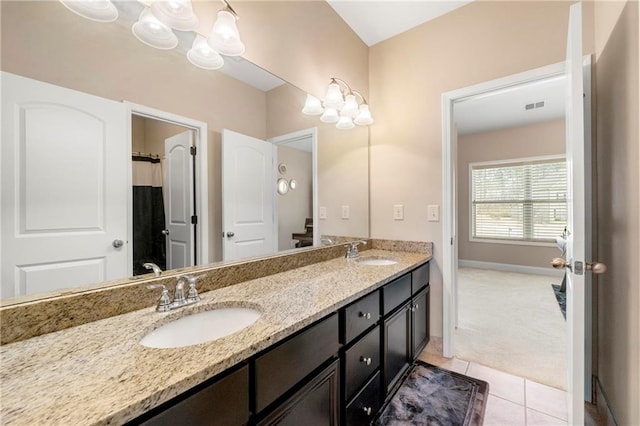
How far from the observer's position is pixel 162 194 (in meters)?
1.15

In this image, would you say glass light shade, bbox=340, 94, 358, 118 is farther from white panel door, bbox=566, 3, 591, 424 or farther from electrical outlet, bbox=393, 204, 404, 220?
white panel door, bbox=566, 3, 591, 424

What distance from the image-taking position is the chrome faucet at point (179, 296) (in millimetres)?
1005

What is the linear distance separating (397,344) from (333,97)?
1.74 metres

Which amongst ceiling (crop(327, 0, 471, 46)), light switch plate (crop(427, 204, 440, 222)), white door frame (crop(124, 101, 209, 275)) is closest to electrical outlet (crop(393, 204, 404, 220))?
light switch plate (crop(427, 204, 440, 222))

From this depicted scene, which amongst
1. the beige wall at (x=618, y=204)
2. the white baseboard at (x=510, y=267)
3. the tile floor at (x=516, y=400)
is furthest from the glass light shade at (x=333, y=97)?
the white baseboard at (x=510, y=267)

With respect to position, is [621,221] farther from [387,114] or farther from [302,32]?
[302,32]

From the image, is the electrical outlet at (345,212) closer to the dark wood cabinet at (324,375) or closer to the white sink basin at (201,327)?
the dark wood cabinet at (324,375)

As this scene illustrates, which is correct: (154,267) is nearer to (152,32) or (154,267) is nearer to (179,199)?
(179,199)

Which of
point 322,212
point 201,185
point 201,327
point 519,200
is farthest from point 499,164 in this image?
point 201,327

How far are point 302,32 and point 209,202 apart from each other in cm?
138

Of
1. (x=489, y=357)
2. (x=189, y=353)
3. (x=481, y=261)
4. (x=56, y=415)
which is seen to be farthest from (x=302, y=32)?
(x=481, y=261)

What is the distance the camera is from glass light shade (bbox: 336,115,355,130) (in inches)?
88.4

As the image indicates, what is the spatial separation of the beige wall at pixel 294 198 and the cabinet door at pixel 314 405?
0.82 metres

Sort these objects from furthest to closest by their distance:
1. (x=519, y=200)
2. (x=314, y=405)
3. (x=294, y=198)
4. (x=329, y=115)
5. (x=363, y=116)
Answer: (x=519, y=200)
(x=363, y=116)
(x=329, y=115)
(x=294, y=198)
(x=314, y=405)
